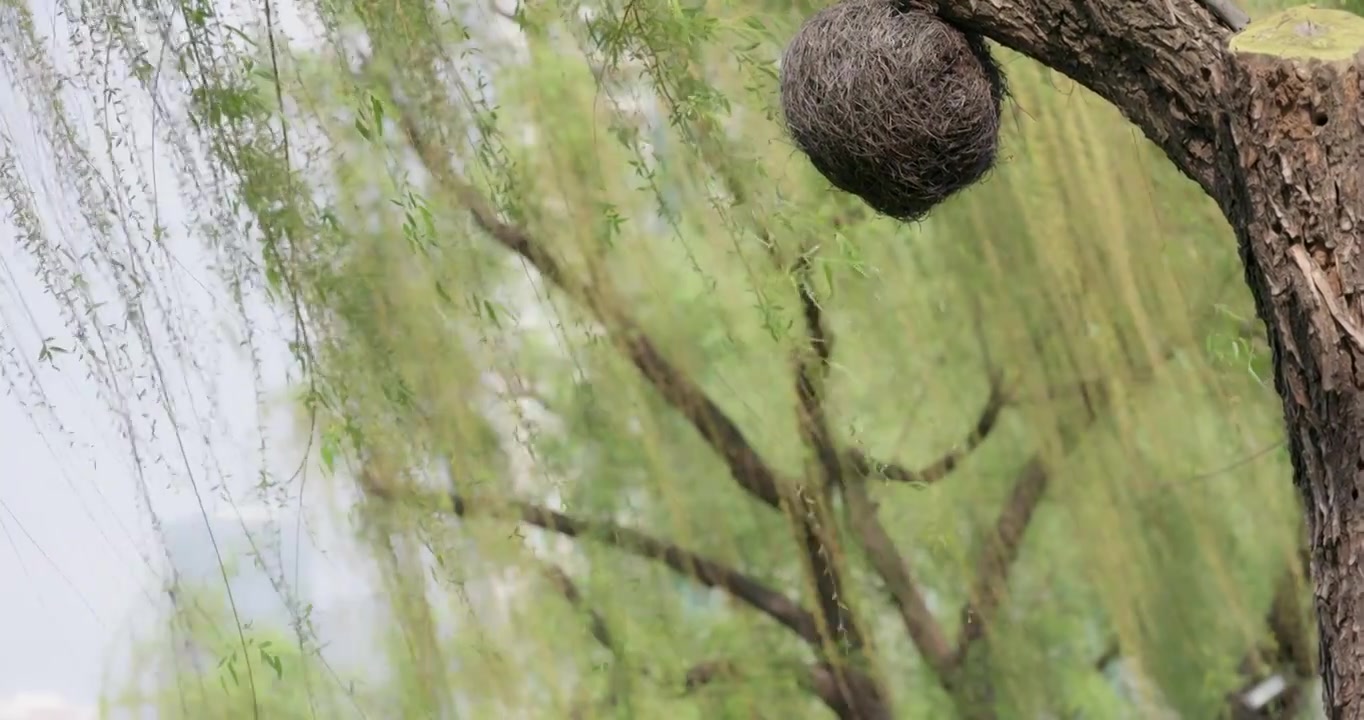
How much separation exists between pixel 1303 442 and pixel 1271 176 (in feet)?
0.65

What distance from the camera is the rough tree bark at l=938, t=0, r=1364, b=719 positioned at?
0.96 metres

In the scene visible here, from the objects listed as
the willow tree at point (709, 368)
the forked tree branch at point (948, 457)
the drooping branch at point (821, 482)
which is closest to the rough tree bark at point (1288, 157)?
the willow tree at point (709, 368)

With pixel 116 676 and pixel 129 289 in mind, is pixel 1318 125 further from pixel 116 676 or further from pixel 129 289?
pixel 116 676

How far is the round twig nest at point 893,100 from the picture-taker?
47.1 inches

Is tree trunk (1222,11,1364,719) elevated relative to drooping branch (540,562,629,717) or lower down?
lower down

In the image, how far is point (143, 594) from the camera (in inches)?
75.8

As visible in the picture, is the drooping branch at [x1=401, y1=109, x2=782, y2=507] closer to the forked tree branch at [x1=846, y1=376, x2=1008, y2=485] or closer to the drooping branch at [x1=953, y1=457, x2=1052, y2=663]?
the forked tree branch at [x1=846, y1=376, x2=1008, y2=485]

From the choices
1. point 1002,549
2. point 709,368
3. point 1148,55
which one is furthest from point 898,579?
point 1148,55

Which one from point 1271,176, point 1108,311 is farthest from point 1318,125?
point 1108,311

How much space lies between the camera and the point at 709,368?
2180mm

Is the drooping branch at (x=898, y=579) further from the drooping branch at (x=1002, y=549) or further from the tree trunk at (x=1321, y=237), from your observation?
the tree trunk at (x=1321, y=237)

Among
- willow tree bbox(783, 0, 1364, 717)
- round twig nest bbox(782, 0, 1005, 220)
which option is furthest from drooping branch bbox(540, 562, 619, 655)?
willow tree bbox(783, 0, 1364, 717)

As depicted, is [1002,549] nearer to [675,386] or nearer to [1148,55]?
[675,386]

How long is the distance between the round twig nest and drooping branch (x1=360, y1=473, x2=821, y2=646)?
89cm
